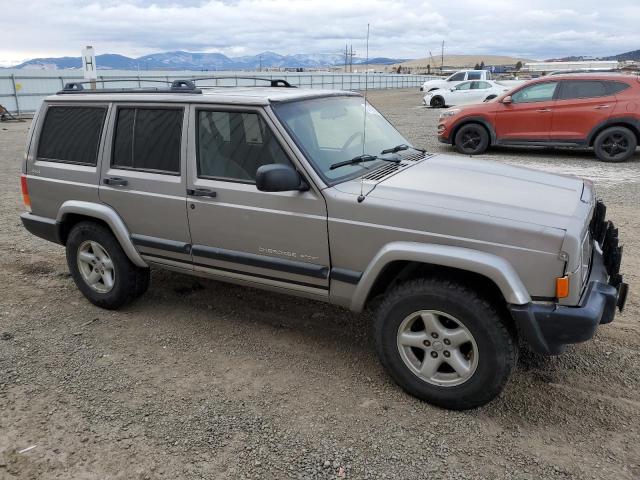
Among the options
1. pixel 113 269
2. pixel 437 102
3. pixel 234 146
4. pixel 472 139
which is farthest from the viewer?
pixel 437 102

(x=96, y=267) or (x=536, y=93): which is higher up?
(x=536, y=93)

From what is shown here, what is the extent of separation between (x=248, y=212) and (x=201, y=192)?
42 centimetres

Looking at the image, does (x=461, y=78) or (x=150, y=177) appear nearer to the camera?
(x=150, y=177)

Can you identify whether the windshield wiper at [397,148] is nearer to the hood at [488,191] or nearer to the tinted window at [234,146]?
the hood at [488,191]

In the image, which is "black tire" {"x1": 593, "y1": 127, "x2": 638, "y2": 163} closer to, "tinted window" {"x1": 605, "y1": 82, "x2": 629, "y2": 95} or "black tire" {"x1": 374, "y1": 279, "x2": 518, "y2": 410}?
"tinted window" {"x1": 605, "y1": 82, "x2": 629, "y2": 95}

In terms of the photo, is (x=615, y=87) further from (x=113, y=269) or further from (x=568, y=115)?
A: (x=113, y=269)

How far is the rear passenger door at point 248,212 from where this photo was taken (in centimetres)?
343

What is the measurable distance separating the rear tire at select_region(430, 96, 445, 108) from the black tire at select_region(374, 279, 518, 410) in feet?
79.3

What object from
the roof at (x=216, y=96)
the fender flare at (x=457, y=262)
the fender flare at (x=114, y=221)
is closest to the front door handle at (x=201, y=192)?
the roof at (x=216, y=96)

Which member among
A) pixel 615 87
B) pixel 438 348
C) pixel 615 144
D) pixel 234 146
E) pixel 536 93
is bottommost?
pixel 438 348

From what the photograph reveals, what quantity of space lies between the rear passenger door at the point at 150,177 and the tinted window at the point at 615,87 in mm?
9812

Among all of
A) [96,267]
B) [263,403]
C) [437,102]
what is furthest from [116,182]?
[437,102]

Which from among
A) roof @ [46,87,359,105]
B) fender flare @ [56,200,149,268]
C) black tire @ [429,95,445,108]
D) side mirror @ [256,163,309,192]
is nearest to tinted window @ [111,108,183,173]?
roof @ [46,87,359,105]

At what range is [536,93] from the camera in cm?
1138
